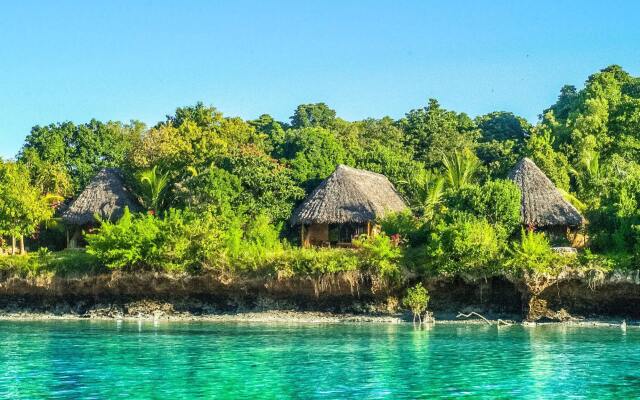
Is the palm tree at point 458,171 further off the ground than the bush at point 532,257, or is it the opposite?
the palm tree at point 458,171

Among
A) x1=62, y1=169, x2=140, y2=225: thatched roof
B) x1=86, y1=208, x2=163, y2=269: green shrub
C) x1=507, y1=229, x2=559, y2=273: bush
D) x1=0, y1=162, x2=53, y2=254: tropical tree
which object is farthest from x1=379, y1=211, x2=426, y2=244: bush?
x1=0, y1=162, x2=53, y2=254: tropical tree

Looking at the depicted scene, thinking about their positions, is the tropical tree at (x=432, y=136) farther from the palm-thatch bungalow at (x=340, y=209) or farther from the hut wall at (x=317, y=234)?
the hut wall at (x=317, y=234)

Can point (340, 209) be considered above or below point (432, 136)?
below

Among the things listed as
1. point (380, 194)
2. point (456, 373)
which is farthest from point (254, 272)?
point (456, 373)

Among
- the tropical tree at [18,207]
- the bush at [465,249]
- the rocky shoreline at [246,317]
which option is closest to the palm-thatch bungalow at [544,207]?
the bush at [465,249]

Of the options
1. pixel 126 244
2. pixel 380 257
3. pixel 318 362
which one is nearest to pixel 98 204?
pixel 126 244

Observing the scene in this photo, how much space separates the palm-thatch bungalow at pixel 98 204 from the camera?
3484 centimetres

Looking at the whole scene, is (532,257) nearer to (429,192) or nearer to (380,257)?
(380,257)

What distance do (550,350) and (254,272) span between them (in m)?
10.9

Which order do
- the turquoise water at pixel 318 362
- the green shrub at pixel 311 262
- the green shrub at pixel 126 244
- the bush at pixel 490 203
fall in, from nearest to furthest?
the turquoise water at pixel 318 362 → the green shrub at pixel 311 262 → the bush at pixel 490 203 → the green shrub at pixel 126 244

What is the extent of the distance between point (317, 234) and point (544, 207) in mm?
8505

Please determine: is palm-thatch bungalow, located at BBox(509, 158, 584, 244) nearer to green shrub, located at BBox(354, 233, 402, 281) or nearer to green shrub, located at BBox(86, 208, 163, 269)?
green shrub, located at BBox(354, 233, 402, 281)

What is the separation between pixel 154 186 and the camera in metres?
35.2

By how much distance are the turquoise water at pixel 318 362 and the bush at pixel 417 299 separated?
1158 mm
